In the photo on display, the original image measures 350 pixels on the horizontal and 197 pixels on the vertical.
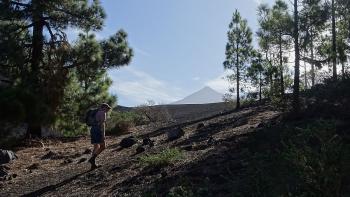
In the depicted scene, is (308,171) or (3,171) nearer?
(308,171)

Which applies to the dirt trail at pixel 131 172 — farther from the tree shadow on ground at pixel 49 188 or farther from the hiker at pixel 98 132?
the hiker at pixel 98 132

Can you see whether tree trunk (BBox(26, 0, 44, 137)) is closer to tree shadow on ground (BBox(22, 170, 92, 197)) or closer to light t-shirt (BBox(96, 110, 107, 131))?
light t-shirt (BBox(96, 110, 107, 131))

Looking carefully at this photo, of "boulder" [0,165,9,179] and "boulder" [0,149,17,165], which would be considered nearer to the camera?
"boulder" [0,165,9,179]

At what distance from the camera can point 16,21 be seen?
20188mm

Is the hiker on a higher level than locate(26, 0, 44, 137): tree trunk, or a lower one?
lower

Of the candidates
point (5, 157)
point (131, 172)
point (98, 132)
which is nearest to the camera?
point (131, 172)

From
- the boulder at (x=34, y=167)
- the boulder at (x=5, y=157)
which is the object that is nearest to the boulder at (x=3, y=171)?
the boulder at (x=34, y=167)

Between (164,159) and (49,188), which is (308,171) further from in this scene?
(49,188)

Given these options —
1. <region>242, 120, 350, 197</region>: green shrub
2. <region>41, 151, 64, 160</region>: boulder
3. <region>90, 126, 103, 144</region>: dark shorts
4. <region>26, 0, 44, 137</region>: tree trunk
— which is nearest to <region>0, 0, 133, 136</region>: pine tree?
<region>26, 0, 44, 137</region>: tree trunk

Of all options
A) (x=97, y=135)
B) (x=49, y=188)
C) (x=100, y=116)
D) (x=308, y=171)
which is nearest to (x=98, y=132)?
(x=97, y=135)

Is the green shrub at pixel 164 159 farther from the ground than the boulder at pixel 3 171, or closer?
farther from the ground

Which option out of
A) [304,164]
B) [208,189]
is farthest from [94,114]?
[304,164]

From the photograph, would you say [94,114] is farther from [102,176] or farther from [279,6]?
[279,6]

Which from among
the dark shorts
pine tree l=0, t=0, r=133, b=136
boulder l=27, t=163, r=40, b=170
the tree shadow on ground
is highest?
pine tree l=0, t=0, r=133, b=136
